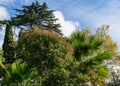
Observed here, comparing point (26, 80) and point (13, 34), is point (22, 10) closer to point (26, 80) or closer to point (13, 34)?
point (13, 34)

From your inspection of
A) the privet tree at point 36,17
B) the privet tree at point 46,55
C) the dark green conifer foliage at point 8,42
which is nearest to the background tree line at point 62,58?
the privet tree at point 46,55

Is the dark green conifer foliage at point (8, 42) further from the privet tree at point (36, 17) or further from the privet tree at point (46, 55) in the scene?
the privet tree at point (46, 55)

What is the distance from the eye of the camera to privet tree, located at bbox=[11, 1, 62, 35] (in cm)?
4150

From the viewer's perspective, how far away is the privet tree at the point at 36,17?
41.5 meters

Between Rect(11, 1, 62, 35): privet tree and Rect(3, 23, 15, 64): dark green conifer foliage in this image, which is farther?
Rect(11, 1, 62, 35): privet tree

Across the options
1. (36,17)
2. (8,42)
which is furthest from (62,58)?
(36,17)

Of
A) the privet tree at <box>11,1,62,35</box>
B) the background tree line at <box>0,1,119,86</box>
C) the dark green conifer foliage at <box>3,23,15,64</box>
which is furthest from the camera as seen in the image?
the privet tree at <box>11,1,62,35</box>

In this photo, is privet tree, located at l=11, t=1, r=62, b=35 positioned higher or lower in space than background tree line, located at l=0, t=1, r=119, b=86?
higher

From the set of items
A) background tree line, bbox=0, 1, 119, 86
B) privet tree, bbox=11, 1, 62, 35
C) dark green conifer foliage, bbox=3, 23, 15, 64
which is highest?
privet tree, bbox=11, 1, 62, 35

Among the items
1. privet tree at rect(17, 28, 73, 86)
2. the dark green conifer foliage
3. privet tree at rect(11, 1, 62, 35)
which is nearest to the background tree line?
privet tree at rect(17, 28, 73, 86)

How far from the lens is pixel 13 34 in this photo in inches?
1492

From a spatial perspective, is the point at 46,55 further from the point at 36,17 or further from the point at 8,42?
the point at 36,17

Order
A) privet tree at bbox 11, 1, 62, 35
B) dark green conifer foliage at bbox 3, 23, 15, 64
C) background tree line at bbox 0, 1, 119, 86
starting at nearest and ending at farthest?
background tree line at bbox 0, 1, 119, 86
dark green conifer foliage at bbox 3, 23, 15, 64
privet tree at bbox 11, 1, 62, 35

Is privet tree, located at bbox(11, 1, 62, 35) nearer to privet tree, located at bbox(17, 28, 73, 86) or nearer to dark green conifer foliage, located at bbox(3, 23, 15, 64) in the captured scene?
dark green conifer foliage, located at bbox(3, 23, 15, 64)
